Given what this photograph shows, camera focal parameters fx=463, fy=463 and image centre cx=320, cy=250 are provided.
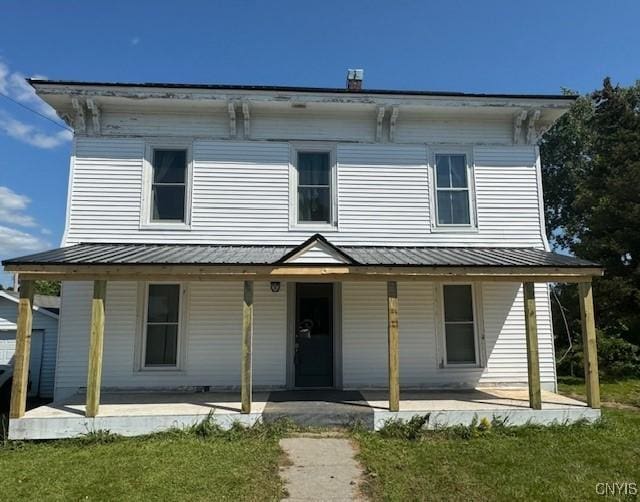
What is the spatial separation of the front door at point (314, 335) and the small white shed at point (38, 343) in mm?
7601

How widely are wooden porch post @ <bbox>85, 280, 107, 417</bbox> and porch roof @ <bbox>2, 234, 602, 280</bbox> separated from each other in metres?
0.46

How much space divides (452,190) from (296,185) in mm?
3439

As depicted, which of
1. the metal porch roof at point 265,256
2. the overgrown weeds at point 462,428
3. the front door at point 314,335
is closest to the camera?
the overgrown weeds at point 462,428

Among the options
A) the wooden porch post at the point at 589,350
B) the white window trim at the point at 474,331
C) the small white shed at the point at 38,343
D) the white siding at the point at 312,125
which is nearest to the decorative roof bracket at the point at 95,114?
the white siding at the point at 312,125

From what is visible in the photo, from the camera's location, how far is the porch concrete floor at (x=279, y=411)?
709cm

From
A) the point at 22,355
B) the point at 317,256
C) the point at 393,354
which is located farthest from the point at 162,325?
the point at 393,354

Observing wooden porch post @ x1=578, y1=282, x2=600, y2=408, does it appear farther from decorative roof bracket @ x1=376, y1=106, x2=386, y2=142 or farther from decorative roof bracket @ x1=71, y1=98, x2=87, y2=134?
decorative roof bracket @ x1=71, y1=98, x2=87, y2=134

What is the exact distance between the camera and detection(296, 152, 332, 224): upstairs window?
9.99 metres

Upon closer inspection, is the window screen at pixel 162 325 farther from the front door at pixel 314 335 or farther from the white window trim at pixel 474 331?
the white window trim at pixel 474 331

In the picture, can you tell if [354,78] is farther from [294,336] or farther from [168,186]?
[294,336]

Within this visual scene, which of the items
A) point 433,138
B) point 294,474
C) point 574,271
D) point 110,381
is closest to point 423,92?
point 433,138

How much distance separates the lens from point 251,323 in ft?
24.6

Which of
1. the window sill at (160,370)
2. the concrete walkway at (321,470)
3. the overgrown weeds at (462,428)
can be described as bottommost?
the concrete walkway at (321,470)

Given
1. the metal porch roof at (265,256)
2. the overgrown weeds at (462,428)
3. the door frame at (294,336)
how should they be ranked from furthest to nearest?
the door frame at (294,336) → the metal porch roof at (265,256) → the overgrown weeds at (462,428)
